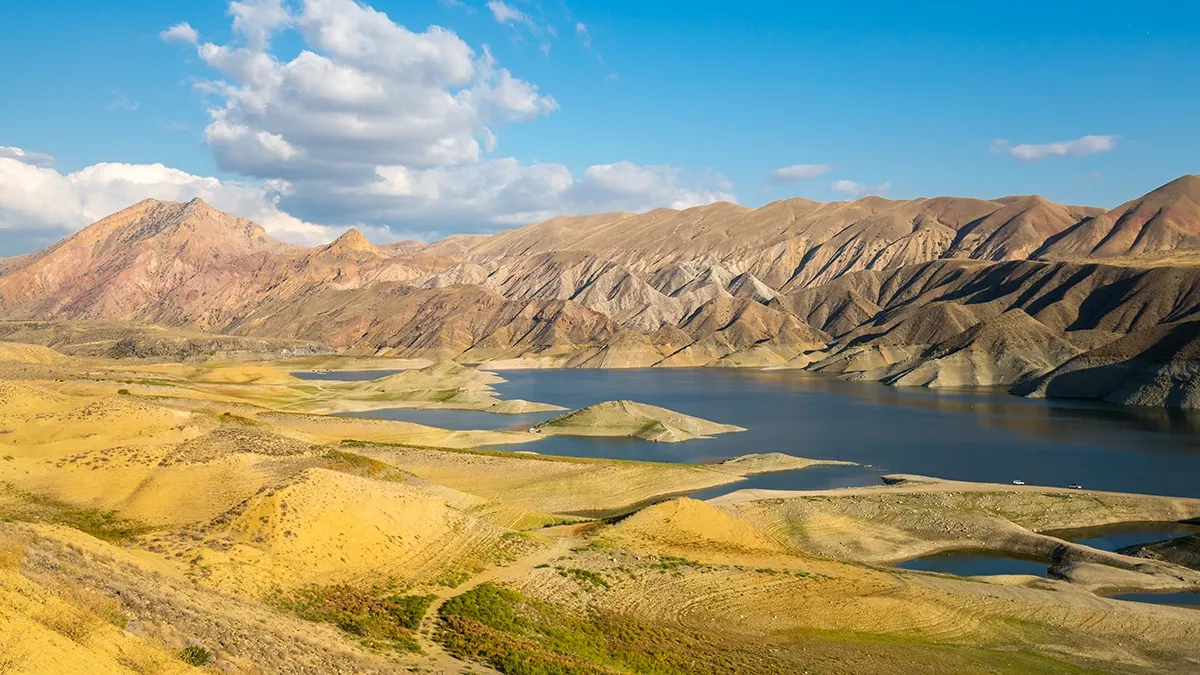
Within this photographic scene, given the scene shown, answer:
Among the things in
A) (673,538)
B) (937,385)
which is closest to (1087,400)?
(937,385)

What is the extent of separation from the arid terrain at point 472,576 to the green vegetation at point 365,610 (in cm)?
13

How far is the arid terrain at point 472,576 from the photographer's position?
21.0 metres

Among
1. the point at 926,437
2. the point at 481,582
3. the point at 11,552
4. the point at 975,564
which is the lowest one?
the point at 975,564

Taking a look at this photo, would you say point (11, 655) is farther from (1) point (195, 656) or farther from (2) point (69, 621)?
(1) point (195, 656)

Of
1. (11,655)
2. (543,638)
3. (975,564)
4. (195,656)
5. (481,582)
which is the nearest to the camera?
(11,655)

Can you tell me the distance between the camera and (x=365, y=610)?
2725 centimetres

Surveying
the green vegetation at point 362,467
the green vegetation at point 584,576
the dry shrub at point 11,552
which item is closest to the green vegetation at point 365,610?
the green vegetation at point 584,576

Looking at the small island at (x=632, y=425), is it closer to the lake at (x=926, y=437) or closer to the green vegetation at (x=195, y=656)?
the lake at (x=926, y=437)

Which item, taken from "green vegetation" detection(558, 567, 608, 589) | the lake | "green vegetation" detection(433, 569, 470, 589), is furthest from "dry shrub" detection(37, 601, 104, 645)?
the lake

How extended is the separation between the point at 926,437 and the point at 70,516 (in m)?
88.0

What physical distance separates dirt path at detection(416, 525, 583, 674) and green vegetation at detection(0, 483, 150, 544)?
11848mm

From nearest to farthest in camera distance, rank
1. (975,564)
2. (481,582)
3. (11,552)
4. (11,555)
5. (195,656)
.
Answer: (195,656), (11,555), (11,552), (481,582), (975,564)

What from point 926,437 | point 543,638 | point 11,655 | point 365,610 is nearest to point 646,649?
point 543,638

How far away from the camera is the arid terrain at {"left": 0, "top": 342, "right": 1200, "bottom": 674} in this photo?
68.9ft
